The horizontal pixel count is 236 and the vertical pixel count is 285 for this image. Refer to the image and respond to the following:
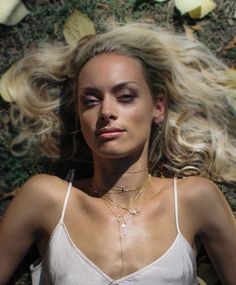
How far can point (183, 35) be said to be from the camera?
2775mm

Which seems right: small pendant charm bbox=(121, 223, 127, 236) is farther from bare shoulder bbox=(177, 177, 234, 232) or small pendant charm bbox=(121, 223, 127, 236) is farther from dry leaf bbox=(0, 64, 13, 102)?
dry leaf bbox=(0, 64, 13, 102)

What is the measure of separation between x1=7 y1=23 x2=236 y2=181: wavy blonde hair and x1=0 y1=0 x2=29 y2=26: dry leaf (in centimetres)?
18

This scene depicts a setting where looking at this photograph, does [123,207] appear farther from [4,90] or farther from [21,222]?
[4,90]

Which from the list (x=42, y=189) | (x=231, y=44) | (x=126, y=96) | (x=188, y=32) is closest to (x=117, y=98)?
(x=126, y=96)

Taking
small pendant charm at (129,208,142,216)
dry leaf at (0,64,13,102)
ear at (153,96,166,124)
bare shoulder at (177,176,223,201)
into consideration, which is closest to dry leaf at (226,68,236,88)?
ear at (153,96,166,124)

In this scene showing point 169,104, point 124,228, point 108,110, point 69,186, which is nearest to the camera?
point 108,110

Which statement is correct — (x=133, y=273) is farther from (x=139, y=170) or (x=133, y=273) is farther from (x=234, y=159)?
(x=234, y=159)

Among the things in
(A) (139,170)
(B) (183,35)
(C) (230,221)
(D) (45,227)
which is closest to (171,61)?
(B) (183,35)

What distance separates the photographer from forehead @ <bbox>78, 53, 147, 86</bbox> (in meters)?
2.38

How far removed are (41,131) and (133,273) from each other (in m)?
0.80

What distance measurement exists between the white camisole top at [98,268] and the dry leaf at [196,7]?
83cm

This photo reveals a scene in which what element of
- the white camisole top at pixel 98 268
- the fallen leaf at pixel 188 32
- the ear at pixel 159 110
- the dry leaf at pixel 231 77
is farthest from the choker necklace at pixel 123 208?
→ the fallen leaf at pixel 188 32

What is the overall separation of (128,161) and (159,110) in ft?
0.83

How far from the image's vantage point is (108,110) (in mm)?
2338
